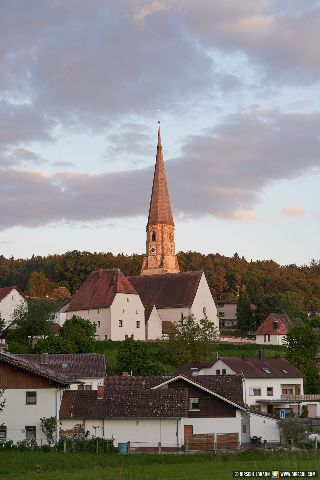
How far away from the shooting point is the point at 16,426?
134 feet

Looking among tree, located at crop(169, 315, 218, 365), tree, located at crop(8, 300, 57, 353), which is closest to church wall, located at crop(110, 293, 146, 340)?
tree, located at crop(8, 300, 57, 353)

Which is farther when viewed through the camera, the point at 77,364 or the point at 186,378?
the point at 77,364

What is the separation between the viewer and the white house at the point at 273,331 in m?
99.6

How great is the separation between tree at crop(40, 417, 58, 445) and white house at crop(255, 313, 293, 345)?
60805 millimetres

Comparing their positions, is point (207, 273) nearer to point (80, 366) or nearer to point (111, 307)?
point (111, 307)

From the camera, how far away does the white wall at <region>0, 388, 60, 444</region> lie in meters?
A: 40.9

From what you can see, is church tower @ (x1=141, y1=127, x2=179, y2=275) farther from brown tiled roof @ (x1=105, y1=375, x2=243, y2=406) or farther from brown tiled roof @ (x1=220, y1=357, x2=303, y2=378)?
brown tiled roof @ (x1=105, y1=375, x2=243, y2=406)

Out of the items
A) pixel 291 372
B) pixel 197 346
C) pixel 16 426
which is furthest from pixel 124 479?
pixel 197 346

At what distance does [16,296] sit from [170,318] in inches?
704

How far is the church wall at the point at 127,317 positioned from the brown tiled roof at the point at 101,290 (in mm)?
647

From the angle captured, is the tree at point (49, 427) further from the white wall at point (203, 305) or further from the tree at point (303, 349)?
the white wall at point (203, 305)

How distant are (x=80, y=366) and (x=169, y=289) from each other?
4999 cm

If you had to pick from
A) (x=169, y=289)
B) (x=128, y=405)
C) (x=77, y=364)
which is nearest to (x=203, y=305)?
(x=169, y=289)

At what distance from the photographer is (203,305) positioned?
340 feet
